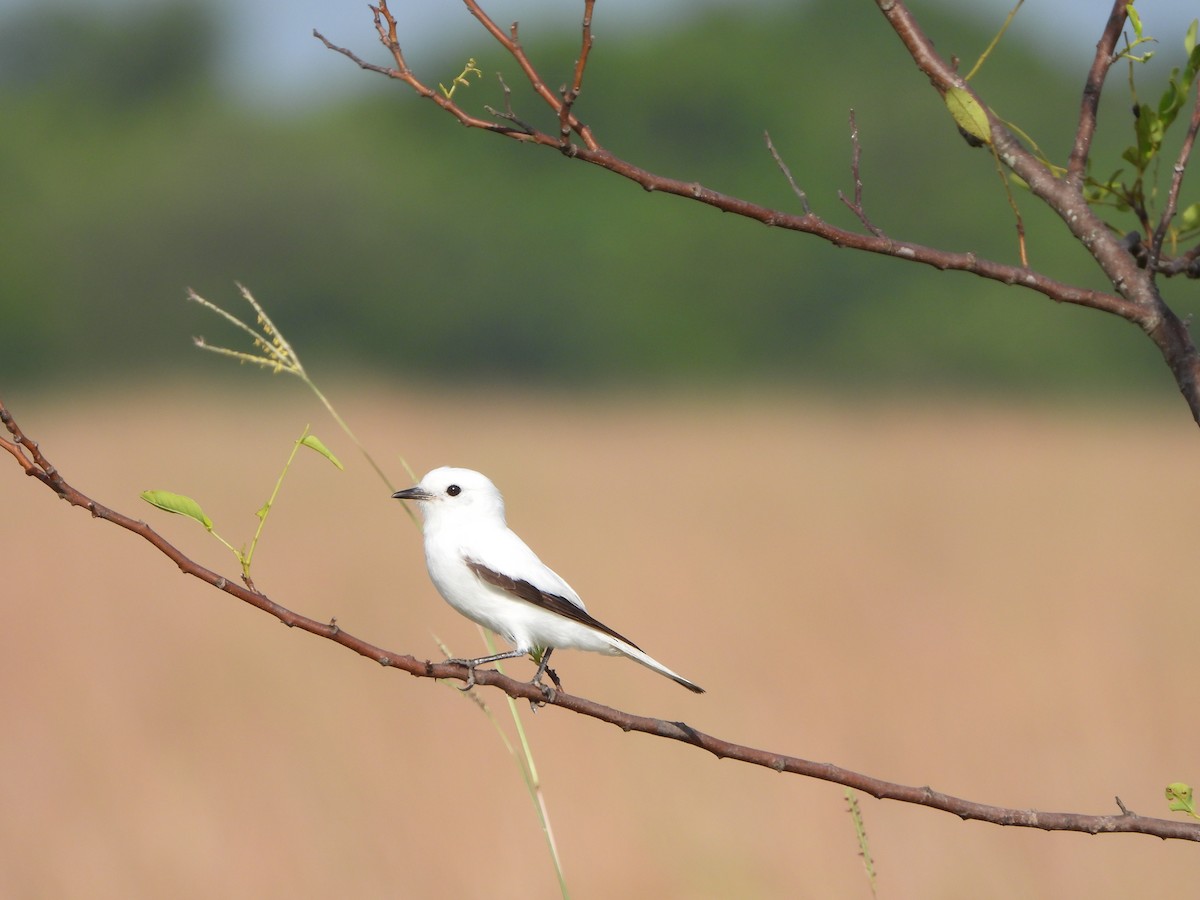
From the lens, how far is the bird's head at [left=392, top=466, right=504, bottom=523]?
3.93 metres

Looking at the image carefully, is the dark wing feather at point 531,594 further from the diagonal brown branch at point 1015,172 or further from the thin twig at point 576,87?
the thin twig at point 576,87

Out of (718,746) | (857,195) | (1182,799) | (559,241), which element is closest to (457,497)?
(718,746)

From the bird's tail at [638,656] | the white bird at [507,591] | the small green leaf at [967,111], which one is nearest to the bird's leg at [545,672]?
the white bird at [507,591]

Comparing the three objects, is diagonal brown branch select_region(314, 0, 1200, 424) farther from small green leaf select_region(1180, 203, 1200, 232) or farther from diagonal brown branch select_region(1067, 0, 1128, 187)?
small green leaf select_region(1180, 203, 1200, 232)

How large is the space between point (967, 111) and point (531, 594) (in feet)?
6.10

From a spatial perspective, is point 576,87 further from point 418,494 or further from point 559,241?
point 559,241

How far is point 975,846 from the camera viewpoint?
7891mm

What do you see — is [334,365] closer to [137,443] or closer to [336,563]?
[137,443]

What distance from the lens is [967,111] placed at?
89.6 inches

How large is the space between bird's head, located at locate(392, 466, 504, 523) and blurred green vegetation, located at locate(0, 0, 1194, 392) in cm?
3820

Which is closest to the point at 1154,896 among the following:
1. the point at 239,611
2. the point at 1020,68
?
the point at 239,611

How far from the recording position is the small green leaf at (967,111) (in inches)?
89.1

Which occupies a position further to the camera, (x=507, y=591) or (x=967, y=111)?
(x=507, y=591)

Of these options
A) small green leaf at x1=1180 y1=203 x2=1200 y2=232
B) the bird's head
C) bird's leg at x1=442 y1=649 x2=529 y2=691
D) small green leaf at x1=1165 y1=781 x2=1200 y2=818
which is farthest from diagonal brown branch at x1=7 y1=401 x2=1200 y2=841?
the bird's head
